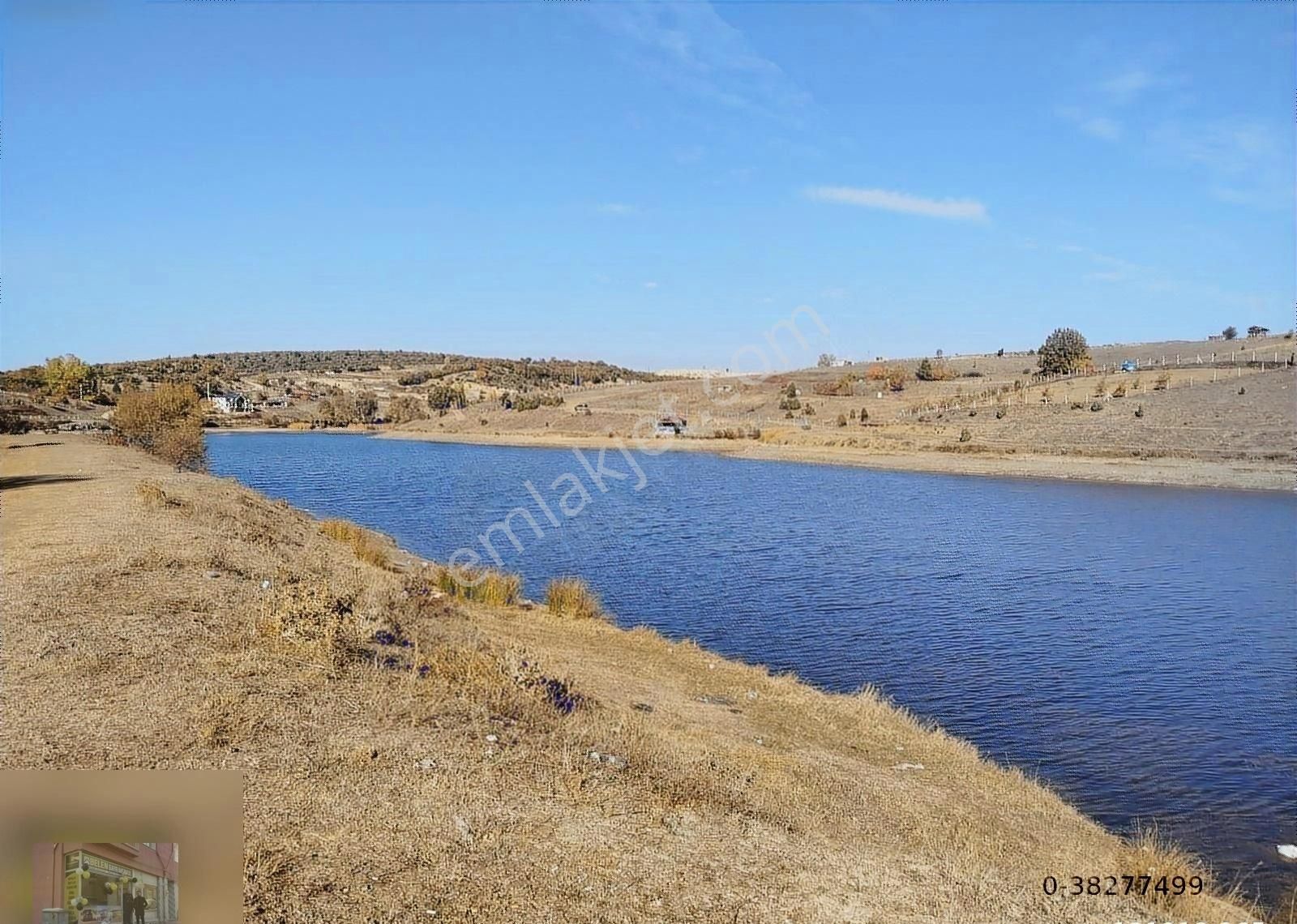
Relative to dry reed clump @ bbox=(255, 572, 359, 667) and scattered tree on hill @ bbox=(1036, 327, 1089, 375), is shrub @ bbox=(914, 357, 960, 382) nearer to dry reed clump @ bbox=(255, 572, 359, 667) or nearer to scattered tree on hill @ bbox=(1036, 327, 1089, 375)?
scattered tree on hill @ bbox=(1036, 327, 1089, 375)

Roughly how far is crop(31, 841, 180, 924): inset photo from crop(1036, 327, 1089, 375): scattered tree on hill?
269 feet

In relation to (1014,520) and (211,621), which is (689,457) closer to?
(1014,520)

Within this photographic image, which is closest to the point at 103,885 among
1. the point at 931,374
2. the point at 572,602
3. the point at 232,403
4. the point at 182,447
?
the point at 572,602

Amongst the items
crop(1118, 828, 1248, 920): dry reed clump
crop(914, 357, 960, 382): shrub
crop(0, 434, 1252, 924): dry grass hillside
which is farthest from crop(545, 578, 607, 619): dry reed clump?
crop(914, 357, 960, 382): shrub

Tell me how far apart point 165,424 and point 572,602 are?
1109 inches

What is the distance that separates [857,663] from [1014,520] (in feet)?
65.3

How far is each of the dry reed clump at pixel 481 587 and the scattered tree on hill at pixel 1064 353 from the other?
69.6 m

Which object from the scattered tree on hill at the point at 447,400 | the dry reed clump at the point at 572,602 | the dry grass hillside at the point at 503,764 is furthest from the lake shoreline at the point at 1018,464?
the dry grass hillside at the point at 503,764

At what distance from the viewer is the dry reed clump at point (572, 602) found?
16922 millimetres

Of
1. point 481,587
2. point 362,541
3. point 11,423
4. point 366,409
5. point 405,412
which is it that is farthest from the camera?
point 366,409

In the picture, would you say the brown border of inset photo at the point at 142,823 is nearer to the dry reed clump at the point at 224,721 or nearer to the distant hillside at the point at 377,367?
the dry reed clump at the point at 224,721

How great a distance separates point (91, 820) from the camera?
359cm

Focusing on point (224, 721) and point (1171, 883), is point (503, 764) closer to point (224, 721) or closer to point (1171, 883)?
point (224, 721)

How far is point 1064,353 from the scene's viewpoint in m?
79.1
